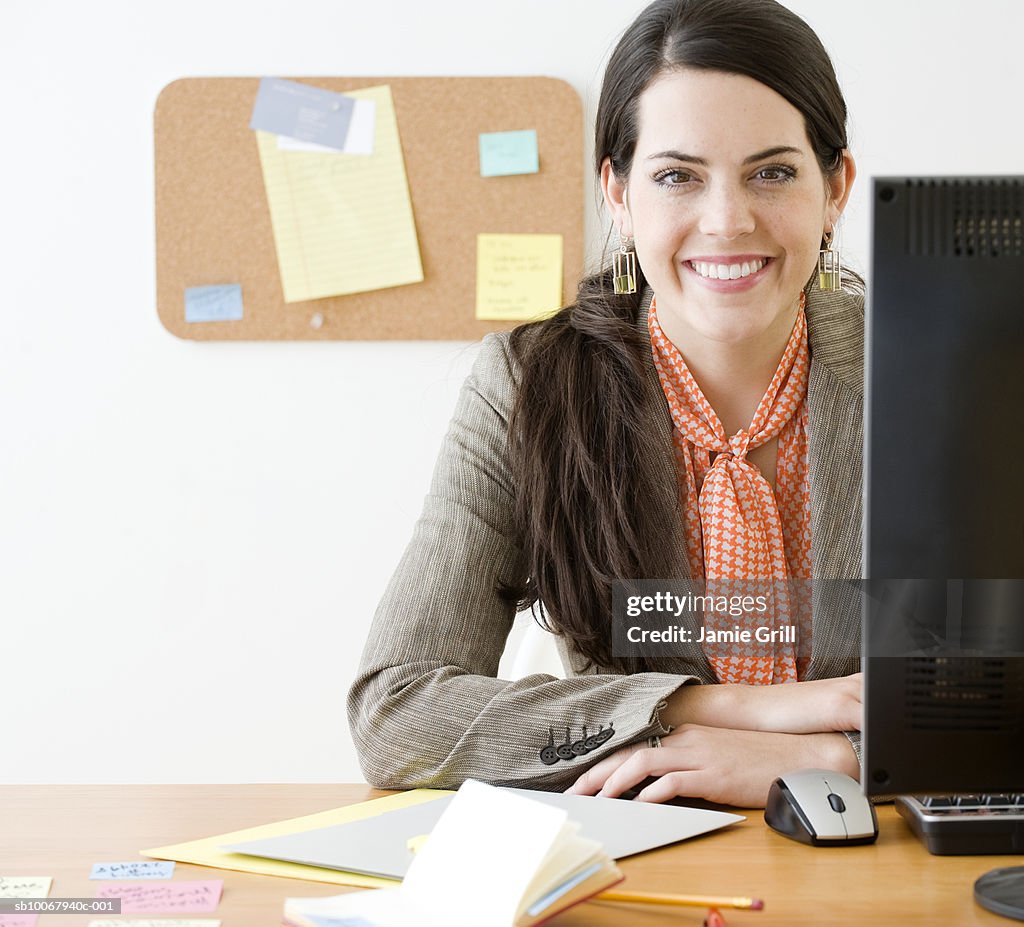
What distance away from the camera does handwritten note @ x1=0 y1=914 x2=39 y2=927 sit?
2.46 ft

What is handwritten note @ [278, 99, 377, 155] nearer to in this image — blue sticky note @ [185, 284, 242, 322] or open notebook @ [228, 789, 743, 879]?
blue sticky note @ [185, 284, 242, 322]

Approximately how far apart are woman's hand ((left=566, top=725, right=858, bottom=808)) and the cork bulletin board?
1454 millimetres

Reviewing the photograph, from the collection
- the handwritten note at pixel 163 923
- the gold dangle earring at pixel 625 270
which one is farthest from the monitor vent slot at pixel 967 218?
the gold dangle earring at pixel 625 270

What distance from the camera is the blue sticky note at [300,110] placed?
237cm

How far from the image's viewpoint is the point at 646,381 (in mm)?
1450

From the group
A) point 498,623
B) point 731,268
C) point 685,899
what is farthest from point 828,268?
point 685,899

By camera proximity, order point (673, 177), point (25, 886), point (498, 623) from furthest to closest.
A: point (673, 177)
point (498, 623)
point (25, 886)

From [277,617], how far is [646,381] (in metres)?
1.26

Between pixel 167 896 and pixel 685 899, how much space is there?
33 centimetres

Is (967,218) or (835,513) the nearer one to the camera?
(967,218)

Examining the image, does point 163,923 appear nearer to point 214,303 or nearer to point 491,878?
point 491,878

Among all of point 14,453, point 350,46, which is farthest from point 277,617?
point 350,46

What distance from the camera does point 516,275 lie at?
2393 millimetres

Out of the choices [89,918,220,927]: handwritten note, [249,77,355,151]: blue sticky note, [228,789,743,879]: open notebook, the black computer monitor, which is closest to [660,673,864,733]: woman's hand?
[228,789,743,879]: open notebook
